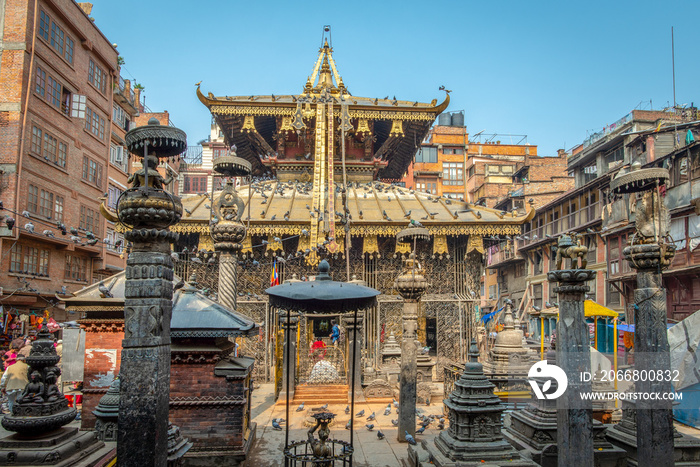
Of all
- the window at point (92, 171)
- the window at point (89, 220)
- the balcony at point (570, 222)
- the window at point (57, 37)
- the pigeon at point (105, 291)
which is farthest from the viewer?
the balcony at point (570, 222)

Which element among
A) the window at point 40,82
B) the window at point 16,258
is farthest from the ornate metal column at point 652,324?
the window at point 40,82

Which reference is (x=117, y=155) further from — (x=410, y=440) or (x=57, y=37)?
(x=410, y=440)

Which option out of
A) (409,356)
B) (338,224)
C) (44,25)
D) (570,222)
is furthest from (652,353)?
(570,222)

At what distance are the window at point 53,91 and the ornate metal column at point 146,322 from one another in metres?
23.5

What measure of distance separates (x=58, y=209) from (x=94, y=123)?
6.73m

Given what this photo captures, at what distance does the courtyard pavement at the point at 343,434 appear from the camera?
9.08 meters

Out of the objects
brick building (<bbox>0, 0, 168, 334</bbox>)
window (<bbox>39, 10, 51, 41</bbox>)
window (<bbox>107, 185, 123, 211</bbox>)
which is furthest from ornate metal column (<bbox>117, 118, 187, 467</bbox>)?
window (<bbox>107, 185, 123, 211</bbox>)

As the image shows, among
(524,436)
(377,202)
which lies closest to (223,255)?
(524,436)

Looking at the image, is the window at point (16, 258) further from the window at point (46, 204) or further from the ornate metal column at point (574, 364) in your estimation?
the ornate metal column at point (574, 364)

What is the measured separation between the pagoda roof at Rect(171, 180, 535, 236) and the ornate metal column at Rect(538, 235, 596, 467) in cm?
1098

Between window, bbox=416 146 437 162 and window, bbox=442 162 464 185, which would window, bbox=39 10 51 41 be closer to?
window, bbox=416 146 437 162

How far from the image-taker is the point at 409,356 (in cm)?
1031

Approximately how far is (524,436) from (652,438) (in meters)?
2.27

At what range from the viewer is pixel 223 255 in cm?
1077
